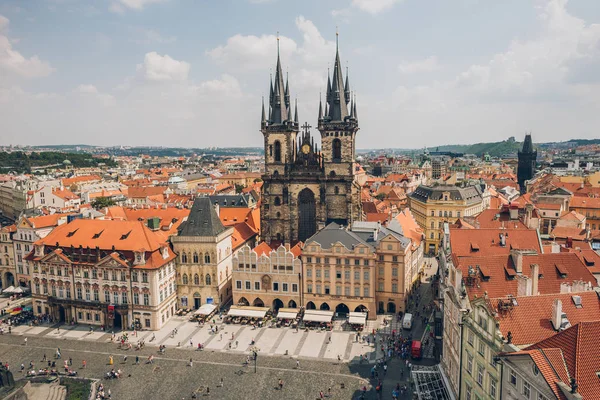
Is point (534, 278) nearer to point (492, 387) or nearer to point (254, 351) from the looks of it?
point (492, 387)

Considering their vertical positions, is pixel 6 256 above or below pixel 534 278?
below

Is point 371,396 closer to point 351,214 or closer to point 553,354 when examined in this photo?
point 553,354

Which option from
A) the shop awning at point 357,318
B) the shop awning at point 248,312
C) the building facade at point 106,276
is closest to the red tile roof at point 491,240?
the shop awning at point 357,318

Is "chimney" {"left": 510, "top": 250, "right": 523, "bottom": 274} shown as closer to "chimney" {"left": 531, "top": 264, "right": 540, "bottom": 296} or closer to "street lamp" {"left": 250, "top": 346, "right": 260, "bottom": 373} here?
"chimney" {"left": 531, "top": 264, "right": 540, "bottom": 296}

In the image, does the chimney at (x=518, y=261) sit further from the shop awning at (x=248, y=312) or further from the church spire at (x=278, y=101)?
the church spire at (x=278, y=101)

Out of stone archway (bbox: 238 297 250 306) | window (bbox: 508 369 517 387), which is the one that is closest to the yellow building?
stone archway (bbox: 238 297 250 306)

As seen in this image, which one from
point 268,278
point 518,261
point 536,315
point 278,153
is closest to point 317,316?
point 268,278
